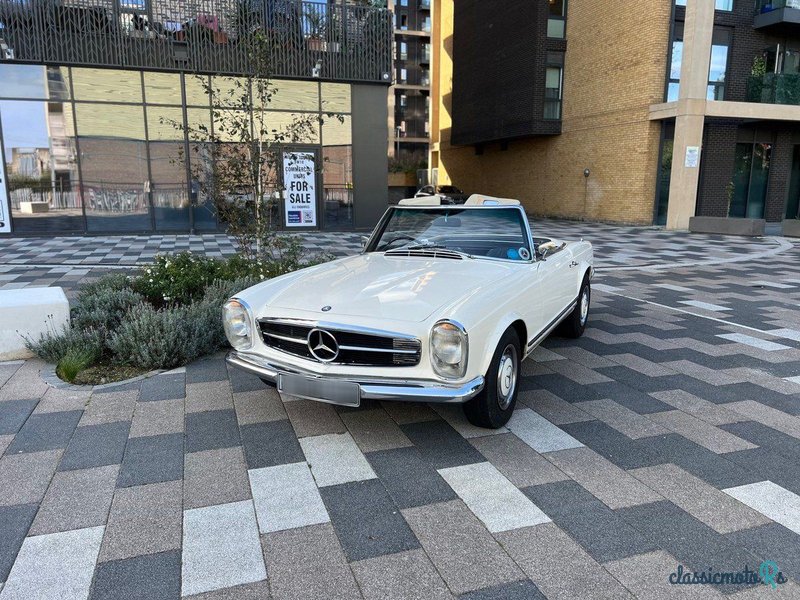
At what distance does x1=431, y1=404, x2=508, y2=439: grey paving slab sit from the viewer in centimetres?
377

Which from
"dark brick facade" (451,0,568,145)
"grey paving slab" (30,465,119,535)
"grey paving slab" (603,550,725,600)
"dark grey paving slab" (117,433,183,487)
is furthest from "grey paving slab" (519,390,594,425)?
"dark brick facade" (451,0,568,145)

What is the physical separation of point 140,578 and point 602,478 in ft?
7.69

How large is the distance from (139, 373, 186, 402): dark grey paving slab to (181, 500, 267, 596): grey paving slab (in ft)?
5.64

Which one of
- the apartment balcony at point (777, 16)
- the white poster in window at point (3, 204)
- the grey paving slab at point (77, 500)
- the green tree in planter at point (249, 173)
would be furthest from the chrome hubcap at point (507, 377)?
the apartment balcony at point (777, 16)

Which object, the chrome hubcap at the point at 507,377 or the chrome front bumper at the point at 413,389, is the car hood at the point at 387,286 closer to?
the chrome front bumper at the point at 413,389

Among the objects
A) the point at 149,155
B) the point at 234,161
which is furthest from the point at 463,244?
the point at 149,155

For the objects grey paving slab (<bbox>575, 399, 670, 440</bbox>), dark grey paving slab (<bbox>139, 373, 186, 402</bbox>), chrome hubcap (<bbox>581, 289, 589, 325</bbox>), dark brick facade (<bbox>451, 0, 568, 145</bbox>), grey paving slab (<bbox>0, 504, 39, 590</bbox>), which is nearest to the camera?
grey paving slab (<bbox>0, 504, 39, 590</bbox>)

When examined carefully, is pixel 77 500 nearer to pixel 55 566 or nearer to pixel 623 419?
pixel 55 566

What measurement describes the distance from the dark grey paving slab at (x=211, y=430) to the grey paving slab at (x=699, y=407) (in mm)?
3140

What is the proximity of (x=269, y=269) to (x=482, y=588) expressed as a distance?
5.48m

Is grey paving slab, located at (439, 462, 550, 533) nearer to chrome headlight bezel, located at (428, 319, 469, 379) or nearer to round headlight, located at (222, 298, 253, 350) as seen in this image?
chrome headlight bezel, located at (428, 319, 469, 379)

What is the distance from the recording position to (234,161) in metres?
7.42

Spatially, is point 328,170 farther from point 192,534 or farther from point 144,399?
point 192,534

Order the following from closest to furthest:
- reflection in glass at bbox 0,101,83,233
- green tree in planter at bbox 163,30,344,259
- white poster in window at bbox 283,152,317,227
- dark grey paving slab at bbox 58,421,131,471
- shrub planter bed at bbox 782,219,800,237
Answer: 1. dark grey paving slab at bbox 58,421,131,471
2. green tree in planter at bbox 163,30,344,259
3. reflection in glass at bbox 0,101,83,233
4. white poster in window at bbox 283,152,317,227
5. shrub planter bed at bbox 782,219,800,237
